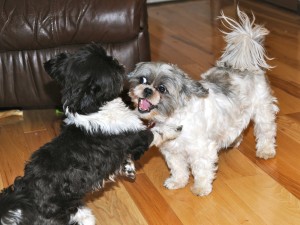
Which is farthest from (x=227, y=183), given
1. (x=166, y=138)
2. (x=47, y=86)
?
(x=47, y=86)

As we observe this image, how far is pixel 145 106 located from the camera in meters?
2.18

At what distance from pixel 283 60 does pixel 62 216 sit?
2.84 meters

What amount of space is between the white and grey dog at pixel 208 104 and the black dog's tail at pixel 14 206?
0.70 meters

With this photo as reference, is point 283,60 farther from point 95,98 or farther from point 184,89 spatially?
point 95,98

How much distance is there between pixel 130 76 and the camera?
88.4 inches

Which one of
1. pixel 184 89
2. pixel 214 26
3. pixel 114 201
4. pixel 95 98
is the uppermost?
pixel 95 98

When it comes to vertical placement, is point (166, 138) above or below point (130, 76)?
below

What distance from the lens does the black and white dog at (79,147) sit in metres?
1.77

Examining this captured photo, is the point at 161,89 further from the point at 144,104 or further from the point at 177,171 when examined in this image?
the point at 177,171

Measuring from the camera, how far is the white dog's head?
2129 millimetres

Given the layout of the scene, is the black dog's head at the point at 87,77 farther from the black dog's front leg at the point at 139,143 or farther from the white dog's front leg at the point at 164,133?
the white dog's front leg at the point at 164,133

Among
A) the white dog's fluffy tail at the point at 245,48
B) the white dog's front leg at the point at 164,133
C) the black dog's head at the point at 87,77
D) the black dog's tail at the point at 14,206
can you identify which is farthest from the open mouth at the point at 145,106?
the black dog's tail at the point at 14,206

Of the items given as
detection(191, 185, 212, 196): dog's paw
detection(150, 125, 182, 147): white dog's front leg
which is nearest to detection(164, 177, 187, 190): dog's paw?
detection(191, 185, 212, 196): dog's paw

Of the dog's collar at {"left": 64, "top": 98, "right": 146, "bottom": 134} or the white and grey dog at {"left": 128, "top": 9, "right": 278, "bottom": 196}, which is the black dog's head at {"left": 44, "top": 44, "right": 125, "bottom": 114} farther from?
the white and grey dog at {"left": 128, "top": 9, "right": 278, "bottom": 196}
